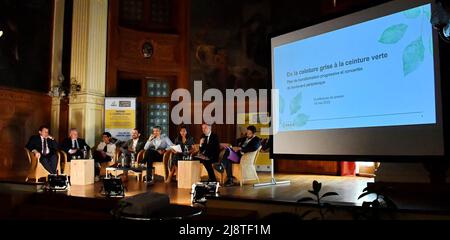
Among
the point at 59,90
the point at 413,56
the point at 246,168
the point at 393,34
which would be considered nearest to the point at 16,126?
the point at 59,90

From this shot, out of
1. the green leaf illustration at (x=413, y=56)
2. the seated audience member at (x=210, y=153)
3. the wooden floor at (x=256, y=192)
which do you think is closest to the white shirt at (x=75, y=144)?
the wooden floor at (x=256, y=192)

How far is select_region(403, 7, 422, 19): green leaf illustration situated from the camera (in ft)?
9.56

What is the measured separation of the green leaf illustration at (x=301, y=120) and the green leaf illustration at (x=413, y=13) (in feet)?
4.04

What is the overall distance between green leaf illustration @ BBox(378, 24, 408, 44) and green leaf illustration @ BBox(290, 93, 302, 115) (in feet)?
3.07

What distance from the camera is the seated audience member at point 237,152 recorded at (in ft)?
21.5

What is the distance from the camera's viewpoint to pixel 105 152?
8.00 metres

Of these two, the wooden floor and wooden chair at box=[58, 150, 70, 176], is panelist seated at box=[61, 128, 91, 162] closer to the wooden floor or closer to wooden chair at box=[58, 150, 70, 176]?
wooden chair at box=[58, 150, 70, 176]

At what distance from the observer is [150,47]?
10.3 meters

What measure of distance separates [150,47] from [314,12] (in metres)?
4.47

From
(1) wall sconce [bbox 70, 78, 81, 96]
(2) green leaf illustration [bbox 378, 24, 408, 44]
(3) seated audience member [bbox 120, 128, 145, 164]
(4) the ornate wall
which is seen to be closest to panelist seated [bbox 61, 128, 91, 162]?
(3) seated audience member [bbox 120, 128, 145, 164]

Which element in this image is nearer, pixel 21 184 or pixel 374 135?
pixel 374 135

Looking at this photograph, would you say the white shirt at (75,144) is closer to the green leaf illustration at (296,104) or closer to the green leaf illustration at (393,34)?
the green leaf illustration at (296,104)
